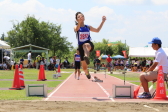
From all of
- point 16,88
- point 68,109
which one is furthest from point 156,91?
point 16,88

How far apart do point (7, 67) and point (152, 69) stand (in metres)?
31.3

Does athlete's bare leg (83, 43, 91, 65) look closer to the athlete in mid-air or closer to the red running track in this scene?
the athlete in mid-air

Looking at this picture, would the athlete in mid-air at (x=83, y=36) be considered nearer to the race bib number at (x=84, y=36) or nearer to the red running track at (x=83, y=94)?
A: the race bib number at (x=84, y=36)

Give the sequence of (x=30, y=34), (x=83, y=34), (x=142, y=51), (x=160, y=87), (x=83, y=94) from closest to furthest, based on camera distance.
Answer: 1. (x=160, y=87)
2. (x=83, y=34)
3. (x=83, y=94)
4. (x=142, y=51)
5. (x=30, y=34)

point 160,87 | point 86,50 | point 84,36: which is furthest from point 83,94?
point 160,87

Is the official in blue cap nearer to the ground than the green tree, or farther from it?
nearer to the ground

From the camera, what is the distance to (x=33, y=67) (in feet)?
148

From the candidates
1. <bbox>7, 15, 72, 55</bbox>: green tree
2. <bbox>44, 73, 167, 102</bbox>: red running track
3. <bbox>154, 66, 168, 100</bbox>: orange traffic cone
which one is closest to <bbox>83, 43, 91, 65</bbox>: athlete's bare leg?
<bbox>44, 73, 167, 102</bbox>: red running track

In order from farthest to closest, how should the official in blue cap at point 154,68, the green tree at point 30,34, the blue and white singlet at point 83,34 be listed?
the green tree at point 30,34
the blue and white singlet at point 83,34
the official in blue cap at point 154,68

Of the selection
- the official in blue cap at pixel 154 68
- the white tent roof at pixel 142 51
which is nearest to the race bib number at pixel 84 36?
the official in blue cap at pixel 154 68

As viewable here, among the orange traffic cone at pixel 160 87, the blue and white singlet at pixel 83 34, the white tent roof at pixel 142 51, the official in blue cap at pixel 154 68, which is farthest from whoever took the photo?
the white tent roof at pixel 142 51

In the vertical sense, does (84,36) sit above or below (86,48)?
above

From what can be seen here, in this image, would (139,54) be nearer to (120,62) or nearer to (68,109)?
(120,62)

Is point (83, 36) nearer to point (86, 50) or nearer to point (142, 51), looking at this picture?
point (86, 50)
